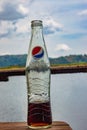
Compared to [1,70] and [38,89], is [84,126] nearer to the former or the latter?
[1,70]

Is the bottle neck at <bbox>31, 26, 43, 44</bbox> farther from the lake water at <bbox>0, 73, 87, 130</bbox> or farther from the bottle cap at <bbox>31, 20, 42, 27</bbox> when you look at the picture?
the lake water at <bbox>0, 73, 87, 130</bbox>

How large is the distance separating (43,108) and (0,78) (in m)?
1.04

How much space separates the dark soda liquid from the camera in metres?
0.92

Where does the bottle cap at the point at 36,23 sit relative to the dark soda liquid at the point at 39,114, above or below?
above

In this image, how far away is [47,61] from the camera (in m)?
0.93

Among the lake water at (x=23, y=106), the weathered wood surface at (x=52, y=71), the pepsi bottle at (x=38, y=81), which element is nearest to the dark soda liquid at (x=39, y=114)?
the pepsi bottle at (x=38, y=81)

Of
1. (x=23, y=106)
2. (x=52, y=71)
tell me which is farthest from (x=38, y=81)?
(x=23, y=106)

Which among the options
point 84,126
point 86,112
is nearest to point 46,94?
point 84,126

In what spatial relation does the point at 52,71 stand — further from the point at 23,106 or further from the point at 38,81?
the point at 23,106

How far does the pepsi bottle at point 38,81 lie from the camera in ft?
3.02

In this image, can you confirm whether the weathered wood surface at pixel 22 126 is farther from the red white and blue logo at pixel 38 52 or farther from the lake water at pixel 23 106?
the lake water at pixel 23 106

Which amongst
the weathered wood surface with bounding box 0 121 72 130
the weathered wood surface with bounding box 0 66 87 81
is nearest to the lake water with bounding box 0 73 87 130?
the weathered wood surface with bounding box 0 66 87 81

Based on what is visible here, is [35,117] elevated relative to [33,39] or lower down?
lower down

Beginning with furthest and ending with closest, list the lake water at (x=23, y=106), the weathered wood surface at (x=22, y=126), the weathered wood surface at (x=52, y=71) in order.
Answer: the lake water at (x=23, y=106) < the weathered wood surface at (x=52, y=71) < the weathered wood surface at (x=22, y=126)
